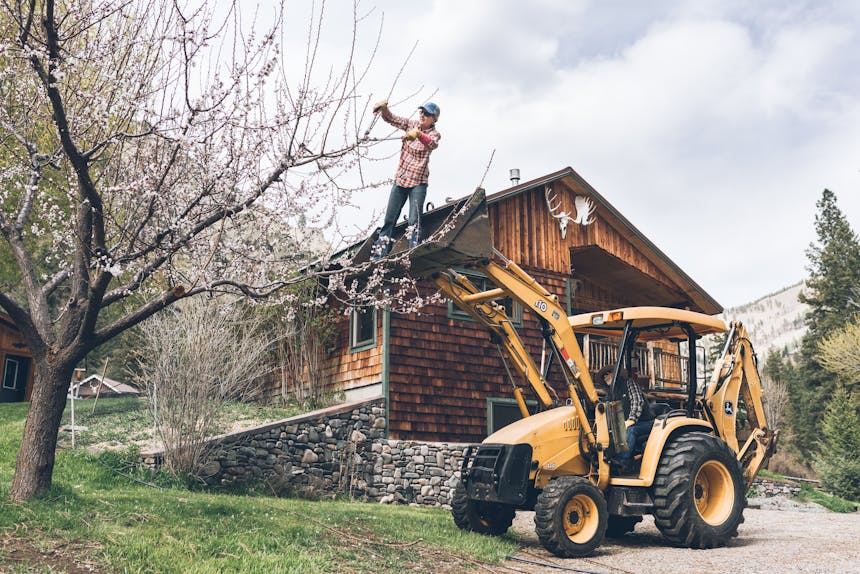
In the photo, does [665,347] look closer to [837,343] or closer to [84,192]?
[837,343]

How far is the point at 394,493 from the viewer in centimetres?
1422

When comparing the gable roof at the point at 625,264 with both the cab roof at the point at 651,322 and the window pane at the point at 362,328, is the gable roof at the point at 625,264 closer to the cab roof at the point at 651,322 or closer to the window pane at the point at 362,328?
the window pane at the point at 362,328

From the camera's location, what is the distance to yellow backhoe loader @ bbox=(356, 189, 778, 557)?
8.36 meters

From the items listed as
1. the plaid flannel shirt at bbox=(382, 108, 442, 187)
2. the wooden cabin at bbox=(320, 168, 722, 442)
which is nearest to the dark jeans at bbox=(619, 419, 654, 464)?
the wooden cabin at bbox=(320, 168, 722, 442)

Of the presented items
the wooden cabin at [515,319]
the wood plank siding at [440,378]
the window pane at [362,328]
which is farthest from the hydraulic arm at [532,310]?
the window pane at [362,328]

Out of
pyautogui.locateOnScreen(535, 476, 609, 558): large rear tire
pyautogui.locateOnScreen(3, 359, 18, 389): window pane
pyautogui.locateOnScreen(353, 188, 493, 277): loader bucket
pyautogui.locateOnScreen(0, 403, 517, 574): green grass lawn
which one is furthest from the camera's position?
pyautogui.locateOnScreen(3, 359, 18, 389): window pane

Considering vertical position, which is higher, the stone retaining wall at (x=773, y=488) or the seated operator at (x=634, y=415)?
the seated operator at (x=634, y=415)

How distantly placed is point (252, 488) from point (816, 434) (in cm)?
4090

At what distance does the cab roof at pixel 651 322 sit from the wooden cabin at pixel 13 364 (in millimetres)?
22367

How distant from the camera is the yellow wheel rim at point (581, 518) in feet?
27.1

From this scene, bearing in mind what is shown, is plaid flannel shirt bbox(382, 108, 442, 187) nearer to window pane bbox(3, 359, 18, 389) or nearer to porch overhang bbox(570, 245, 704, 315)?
porch overhang bbox(570, 245, 704, 315)

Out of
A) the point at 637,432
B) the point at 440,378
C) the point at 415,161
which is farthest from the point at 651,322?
the point at 440,378

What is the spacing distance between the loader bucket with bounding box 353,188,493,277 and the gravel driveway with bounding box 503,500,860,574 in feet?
11.2

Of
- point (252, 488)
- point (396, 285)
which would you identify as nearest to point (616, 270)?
point (396, 285)
